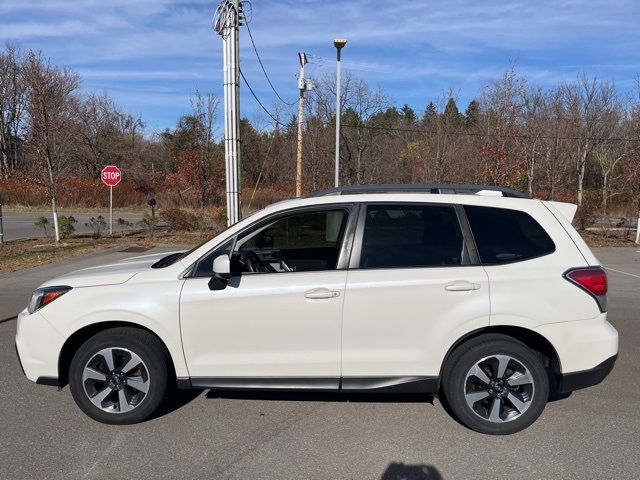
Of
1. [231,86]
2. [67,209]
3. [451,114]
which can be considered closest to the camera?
[231,86]

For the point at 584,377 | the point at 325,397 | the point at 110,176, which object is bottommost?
the point at 325,397

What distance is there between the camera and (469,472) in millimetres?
3053

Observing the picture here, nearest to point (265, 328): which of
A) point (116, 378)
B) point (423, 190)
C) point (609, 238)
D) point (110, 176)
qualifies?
point (116, 378)

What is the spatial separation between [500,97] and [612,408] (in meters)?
16.8

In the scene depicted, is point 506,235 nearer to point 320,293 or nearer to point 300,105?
point 320,293

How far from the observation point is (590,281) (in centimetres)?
351

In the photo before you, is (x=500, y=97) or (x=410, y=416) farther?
(x=500, y=97)

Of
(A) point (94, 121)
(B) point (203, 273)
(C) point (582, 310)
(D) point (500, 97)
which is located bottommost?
(C) point (582, 310)

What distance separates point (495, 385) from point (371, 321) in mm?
1006

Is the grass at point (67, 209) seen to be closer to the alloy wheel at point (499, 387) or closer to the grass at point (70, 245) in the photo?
the grass at point (70, 245)

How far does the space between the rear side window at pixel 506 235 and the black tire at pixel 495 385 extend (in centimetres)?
59

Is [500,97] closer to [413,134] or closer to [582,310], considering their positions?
[413,134]

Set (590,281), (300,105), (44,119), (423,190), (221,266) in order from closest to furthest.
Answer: (221,266) → (590,281) → (423,190) → (44,119) → (300,105)

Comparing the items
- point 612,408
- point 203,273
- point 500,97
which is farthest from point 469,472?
point 500,97
